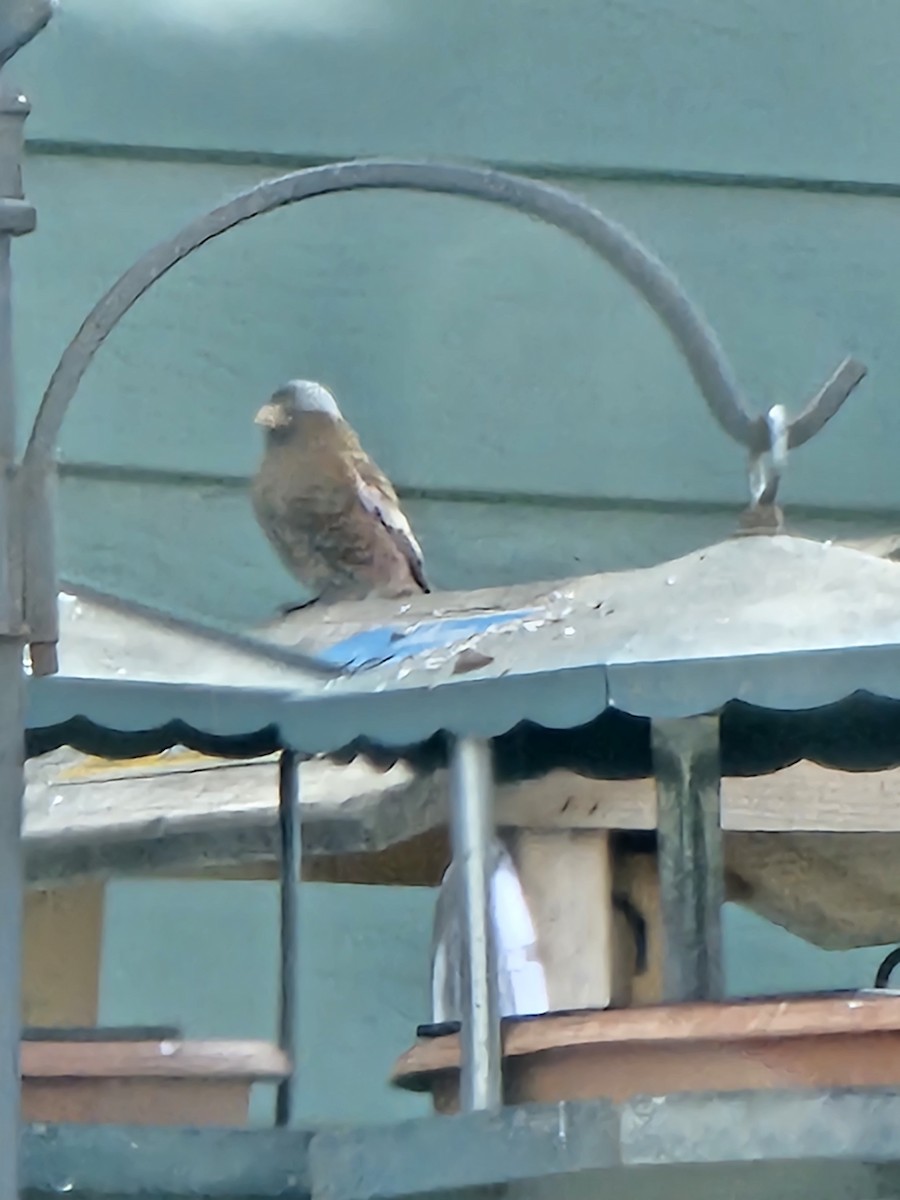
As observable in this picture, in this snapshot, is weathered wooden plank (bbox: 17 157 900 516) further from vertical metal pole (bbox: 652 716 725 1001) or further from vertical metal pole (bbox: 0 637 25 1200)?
vertical metal pole (bbox: 0 637 25 1200)

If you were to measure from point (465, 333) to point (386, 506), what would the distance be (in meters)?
0.31

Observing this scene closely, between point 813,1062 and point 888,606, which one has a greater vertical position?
point 888,606

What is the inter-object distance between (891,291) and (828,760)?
1.93m

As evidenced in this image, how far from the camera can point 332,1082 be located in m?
3.61

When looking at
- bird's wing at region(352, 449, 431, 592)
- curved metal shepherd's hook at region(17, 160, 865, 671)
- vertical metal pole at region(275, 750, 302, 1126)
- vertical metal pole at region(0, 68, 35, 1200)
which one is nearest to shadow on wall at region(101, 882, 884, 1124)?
bird's wing at region(352, 449, 431, 592)

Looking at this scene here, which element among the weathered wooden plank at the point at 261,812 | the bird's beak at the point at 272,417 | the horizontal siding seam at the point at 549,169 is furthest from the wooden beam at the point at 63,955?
the horizontal siding seam at the point at 549,169

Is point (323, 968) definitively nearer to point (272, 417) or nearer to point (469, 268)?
point (272, 417)

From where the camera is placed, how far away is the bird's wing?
12.2ft

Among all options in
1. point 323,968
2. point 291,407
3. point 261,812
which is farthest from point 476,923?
point 291,407

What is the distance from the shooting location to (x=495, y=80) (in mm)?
3932

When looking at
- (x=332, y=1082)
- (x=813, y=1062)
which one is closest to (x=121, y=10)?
(x=332, y=1082)

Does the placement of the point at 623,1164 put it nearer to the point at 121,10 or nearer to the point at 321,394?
the point at 321,394

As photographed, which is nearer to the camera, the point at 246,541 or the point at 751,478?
the point at 751,478

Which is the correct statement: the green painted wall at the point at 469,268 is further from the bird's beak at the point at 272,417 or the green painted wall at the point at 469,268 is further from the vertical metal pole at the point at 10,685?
the vertical metal pole at the point at 10,685
